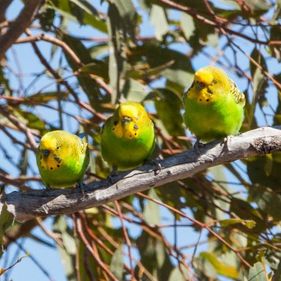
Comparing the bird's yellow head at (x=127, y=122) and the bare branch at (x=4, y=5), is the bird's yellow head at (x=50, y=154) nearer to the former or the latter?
the bird's yellow head at (x=127, y=122)

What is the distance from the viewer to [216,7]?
3.42 metres

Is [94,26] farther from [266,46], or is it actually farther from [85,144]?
[85,144]

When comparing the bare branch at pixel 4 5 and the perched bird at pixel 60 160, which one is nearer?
the perched bird at pixel 60 160

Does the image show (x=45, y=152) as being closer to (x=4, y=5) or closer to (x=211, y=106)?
(x=211, y=106)

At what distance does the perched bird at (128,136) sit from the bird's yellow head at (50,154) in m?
0.14

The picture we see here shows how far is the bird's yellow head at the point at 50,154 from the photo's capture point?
2.43 metres

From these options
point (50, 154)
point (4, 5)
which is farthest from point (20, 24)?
point (50, 154)

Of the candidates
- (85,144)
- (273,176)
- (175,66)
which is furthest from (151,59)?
(85,144)

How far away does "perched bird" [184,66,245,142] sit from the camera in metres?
2.47

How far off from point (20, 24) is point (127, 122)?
58cm

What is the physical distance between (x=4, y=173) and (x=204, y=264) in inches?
29.0

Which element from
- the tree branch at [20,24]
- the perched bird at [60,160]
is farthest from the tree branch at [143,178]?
the tree branch at [20,24]

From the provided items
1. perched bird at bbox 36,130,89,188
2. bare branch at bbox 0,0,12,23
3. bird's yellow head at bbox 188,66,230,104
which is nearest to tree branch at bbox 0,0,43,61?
bare branch at bbox 0,0,12,23

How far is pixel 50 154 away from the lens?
2445 mm
